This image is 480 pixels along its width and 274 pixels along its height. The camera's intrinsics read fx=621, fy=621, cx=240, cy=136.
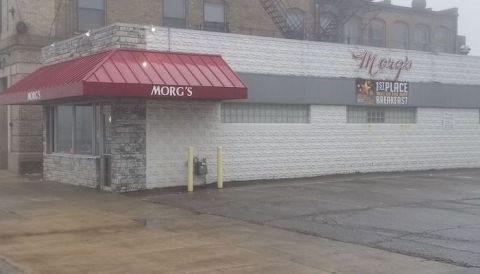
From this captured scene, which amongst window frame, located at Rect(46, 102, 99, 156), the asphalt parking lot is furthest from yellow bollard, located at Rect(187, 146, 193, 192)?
window frame, located at Rect(46, 102, 99, 156)

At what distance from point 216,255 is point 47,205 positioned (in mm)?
6661

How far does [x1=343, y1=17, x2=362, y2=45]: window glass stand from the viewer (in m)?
33.4

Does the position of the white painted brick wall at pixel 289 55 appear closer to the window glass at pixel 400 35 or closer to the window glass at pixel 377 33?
the window glass at pixel 377 33

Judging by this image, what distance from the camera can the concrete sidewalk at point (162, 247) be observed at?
7.82 meters

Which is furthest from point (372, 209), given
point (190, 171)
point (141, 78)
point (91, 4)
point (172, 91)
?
point (91, 4)

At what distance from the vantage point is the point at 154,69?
15758mm

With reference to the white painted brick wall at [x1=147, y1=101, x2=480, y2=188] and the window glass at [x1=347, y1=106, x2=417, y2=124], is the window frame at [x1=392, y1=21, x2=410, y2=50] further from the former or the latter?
the window glass at [x1=347, y1=106, x2=417, y2=124]

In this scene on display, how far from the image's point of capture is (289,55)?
19.6 m

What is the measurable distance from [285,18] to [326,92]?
886cm

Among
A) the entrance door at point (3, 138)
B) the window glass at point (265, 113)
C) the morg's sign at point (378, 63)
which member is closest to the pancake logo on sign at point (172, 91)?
the window glass at point (265, 113)

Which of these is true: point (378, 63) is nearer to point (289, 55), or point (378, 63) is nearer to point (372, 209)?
point (289, 55)

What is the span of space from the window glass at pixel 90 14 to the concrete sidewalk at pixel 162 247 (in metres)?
12.2

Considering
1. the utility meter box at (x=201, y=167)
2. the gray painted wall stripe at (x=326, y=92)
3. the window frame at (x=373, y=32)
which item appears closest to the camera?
the utility meter box at (x=201, y=167)

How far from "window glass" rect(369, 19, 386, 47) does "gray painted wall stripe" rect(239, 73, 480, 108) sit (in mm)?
11101
